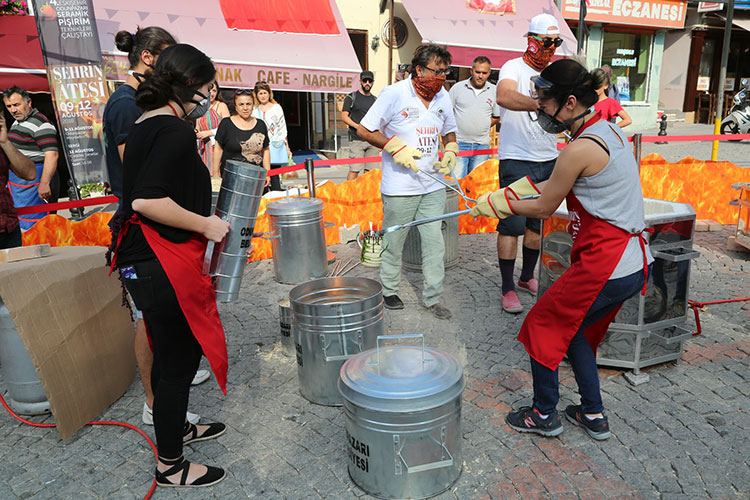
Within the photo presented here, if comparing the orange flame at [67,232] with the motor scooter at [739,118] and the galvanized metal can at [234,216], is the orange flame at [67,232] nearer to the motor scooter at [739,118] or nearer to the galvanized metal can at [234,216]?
the galvanized metal can at [234,216]

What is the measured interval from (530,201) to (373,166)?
673cm

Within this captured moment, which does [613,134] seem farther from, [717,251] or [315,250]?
[717,251]

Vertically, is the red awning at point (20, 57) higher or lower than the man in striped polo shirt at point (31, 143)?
higher

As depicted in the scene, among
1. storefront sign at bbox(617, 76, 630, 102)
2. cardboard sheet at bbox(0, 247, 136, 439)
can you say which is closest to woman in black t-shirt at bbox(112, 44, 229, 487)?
cardboard sheet at bbox(0, 247, 136, 439)

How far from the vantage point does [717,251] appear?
19.9 feet

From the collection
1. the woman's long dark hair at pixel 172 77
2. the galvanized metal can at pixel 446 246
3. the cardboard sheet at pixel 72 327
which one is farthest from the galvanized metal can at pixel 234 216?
the galvanized metal can at pixel 446 246

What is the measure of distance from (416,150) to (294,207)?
156 cm

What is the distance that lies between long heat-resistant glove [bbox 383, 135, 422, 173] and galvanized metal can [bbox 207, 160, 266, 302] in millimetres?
1742

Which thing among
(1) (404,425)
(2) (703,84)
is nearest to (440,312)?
(1) (404,425)

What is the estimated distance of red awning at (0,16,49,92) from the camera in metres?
8.96

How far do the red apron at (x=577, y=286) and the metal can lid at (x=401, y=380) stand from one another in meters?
0.49

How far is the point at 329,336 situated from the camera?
123 inches

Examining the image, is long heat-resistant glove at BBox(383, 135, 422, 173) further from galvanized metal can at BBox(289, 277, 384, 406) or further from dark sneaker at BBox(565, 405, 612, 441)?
dark sneaker at BBox(565, 405, 612, 441)

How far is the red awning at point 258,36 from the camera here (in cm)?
1070
